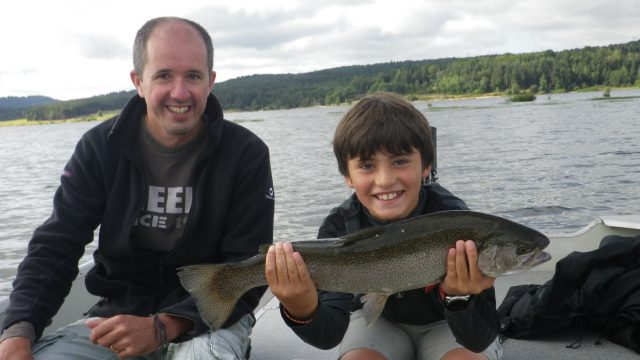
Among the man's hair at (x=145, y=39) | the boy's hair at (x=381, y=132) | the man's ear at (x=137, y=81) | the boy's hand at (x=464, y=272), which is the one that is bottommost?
the boy's hand at (x=464, y=272)

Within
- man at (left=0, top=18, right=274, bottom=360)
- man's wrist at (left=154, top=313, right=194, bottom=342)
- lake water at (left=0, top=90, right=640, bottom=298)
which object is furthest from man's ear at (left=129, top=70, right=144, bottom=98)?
lake water at (left=0, top=90, right=640, bottom=298)

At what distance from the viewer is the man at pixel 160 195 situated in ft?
12.0

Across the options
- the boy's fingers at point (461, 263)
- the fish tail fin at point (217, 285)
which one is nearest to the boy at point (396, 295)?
the boy's fingers at point (461, 263)

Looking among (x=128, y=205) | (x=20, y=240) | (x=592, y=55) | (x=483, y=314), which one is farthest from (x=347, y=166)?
(x=592, y=55)

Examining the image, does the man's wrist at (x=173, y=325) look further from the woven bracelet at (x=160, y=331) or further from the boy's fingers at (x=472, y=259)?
the boy's fingers at (x=472, y=259)

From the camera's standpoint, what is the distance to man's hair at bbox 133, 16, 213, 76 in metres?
3.74

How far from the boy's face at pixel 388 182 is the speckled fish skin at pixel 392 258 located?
0.37 meters

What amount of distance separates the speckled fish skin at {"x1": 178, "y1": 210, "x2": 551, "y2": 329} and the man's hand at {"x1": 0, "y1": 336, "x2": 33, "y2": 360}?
36.4 inches

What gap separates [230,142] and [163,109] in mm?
473

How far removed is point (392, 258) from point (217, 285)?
94cm

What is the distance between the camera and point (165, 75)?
3.70 meters

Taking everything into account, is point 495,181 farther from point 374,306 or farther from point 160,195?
point 374,306

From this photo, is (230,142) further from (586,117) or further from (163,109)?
(586,117)

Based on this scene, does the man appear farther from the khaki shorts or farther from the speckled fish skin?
the khaki shorts
